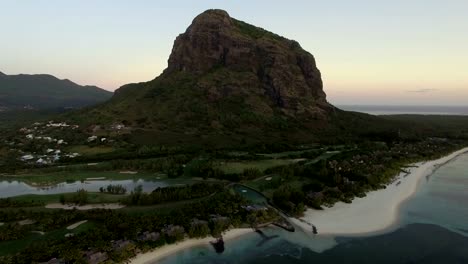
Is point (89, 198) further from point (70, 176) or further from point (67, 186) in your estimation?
point (70, 176)

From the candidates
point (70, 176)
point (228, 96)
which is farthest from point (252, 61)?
point (70, 176)

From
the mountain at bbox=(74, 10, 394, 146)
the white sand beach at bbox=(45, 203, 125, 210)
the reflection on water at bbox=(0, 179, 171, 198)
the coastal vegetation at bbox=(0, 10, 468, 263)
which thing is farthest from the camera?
the mountain at bbox=(74, 10, 394, 146)

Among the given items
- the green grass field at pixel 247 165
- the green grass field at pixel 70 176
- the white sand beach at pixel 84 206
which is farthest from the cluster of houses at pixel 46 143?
the white sand beach at pixel 84 206

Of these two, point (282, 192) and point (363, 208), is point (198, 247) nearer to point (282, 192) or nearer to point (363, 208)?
point (282, 192)

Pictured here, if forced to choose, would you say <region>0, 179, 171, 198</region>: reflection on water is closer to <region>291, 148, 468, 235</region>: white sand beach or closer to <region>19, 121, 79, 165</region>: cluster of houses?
<region>19, 121, 79, 165</region>: cluster of houses

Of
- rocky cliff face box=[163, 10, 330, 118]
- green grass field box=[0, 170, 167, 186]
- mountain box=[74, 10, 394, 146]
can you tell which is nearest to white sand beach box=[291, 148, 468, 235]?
green grass field box=[0, 170, 167, 186]

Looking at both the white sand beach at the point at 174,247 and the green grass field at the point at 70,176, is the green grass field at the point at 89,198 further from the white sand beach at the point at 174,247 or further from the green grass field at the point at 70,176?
the white sand beach at the point at 174,247
